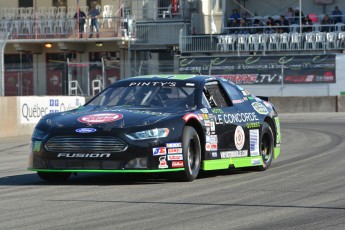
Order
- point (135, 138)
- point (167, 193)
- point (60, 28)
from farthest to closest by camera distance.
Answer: point (60, 28) → point (135, 138) → point (167, 193)

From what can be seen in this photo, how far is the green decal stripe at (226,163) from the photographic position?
1108 cm

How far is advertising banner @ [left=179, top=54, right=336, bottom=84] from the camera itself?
121 ft

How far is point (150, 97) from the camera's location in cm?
1131

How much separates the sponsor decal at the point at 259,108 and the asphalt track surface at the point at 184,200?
2.80ft

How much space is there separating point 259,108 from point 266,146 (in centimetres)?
57

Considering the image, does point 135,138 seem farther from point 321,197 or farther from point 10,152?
point 10,152

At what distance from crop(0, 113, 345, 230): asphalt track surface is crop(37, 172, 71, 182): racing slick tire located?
124 millimetres

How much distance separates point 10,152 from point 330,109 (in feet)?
64.8

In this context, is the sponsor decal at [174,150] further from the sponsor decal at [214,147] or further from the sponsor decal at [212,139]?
the sponsor decal at [214,147]

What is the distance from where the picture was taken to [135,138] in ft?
33.1

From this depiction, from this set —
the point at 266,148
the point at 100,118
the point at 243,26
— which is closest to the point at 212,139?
the point at 100,118

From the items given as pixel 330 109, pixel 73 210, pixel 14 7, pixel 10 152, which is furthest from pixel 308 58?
pixel 73 210

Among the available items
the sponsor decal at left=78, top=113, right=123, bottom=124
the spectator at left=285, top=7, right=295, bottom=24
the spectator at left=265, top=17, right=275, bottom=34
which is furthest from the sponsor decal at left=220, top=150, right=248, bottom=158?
the spectator at left=285, top=7, right=295, bottom=24

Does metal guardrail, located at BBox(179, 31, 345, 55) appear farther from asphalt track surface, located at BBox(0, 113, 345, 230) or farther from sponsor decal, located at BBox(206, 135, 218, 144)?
sponsor decal, located at BBox(206, 135, 218, 144)
